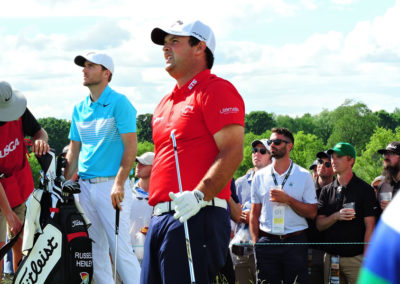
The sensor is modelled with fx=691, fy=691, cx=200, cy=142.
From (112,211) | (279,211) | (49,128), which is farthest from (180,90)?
(49,128)

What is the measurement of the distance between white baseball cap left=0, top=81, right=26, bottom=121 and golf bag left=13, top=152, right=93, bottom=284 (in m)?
0.64

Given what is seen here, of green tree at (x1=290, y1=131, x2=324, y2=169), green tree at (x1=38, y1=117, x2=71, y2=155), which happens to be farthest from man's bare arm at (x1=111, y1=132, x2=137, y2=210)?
green tree at (x1=38, y1=117, x2=71, y2=155)

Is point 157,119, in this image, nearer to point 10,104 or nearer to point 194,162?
point 194,162

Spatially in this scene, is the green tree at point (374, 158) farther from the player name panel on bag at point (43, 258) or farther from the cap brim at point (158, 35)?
the cap brim at point (158, 35)

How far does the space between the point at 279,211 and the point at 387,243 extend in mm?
6448

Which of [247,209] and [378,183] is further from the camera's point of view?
[378,183]

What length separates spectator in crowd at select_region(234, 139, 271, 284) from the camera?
332 inches

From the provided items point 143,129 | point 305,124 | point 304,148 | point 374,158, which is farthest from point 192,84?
point 305,124

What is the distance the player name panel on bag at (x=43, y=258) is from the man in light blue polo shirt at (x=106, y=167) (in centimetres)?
86

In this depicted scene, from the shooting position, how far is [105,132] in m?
6.68

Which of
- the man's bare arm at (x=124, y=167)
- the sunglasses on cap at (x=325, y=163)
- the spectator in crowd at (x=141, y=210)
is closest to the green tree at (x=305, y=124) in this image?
the sunglasses on cap at (x=325, y=163)

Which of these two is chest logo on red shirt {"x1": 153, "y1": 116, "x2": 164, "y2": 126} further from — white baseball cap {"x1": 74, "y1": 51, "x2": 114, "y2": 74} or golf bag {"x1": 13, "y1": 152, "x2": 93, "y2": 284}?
white baseball cap {"x1": 74, "y1": 51, "x2": 114, "y2": 74}

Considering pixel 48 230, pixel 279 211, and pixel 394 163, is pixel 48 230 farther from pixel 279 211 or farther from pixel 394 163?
pixel 394 163

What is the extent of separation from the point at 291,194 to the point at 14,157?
3061 mm
